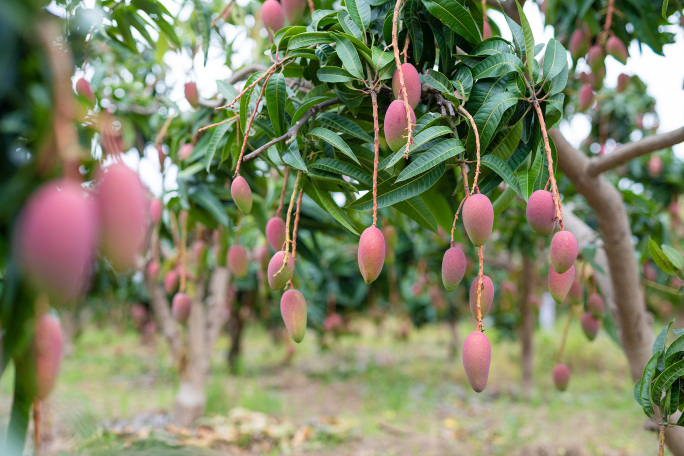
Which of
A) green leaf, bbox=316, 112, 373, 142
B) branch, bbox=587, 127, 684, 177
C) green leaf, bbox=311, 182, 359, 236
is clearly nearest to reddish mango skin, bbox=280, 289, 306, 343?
green leaf, bbox=311, 182, 359, 236

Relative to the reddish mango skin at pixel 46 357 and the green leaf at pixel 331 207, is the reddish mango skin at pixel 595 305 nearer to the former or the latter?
the green leaf at pixel 331 207

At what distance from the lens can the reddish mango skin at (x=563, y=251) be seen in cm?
50

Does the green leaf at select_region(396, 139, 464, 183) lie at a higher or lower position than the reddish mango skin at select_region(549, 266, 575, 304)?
higher

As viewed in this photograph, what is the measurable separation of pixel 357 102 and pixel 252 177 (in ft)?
1.39

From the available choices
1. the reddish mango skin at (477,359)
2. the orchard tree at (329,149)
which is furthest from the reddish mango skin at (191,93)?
the reddish mango skin at (477,359)

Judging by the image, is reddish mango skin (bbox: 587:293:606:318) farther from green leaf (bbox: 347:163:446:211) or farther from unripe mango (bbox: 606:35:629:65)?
green leaf (bbox: 347:163:446:211)

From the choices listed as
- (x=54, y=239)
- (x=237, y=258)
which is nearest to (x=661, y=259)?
(x=237, y=258)

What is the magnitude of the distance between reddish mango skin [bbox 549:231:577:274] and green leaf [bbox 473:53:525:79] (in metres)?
0.21

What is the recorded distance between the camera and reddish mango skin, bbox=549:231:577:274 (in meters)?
0.50

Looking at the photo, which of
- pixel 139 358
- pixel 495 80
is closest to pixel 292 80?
pixel 495 80

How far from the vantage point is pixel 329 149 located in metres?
0.69

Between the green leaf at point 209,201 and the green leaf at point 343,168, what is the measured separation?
0.39 m

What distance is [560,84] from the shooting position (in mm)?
603

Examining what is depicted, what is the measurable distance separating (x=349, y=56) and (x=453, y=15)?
0.14 metres
